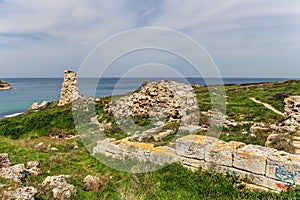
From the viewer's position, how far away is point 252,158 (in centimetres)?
799

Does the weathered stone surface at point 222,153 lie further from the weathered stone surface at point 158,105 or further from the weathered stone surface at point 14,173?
the weathered stone surface at point 158,105

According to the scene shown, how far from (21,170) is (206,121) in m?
11.9

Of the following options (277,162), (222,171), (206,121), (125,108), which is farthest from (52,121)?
(277,162)

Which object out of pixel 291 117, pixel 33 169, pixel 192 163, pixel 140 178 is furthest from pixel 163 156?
pixel 291 117

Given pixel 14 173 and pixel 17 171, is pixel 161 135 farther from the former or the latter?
pixel 14 173

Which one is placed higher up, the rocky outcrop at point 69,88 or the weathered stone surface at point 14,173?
the rocky outcrop at point 69,88

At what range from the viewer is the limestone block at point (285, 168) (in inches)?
282

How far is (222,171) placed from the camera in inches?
Result: 341

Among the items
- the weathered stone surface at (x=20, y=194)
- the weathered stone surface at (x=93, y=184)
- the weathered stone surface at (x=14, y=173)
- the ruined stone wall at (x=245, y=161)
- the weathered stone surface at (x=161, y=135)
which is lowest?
the weathered stone surface at (x=93, y=184)

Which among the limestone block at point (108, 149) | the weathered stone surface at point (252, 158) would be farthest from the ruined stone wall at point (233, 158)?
the limestone block at point (108, 149)

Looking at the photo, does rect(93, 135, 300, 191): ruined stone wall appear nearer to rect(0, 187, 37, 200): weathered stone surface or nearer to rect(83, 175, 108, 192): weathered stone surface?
rect(83, 175, 108, 192): weathered stone surface

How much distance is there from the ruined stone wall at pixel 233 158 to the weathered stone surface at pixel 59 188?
11.8 feet

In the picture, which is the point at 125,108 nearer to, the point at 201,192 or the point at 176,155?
the point at 176,155

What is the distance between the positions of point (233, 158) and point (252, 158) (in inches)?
26.2
